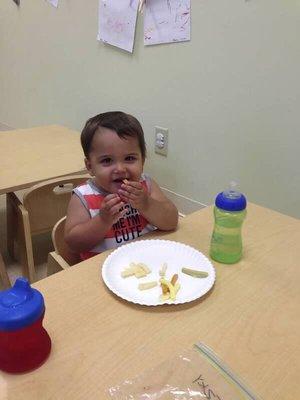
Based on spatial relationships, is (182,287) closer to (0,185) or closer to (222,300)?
(222,300)

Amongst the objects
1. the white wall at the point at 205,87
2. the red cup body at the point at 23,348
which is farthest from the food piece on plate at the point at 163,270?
the white wall at the point at 205,87

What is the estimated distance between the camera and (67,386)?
1.85 feet

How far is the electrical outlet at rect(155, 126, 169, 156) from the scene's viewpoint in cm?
220

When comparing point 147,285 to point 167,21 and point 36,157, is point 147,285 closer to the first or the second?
point 36,157

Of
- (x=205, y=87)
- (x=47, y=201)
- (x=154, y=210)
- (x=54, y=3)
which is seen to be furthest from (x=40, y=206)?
(x=54, y=3)

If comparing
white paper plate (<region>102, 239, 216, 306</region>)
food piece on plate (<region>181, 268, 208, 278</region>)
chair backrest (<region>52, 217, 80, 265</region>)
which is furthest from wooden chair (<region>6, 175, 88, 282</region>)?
food piece on plate (<region>181, 268, 208, 278</region>)

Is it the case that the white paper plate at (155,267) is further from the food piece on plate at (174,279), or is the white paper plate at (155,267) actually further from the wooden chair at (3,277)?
the wooden chair at (3,277)

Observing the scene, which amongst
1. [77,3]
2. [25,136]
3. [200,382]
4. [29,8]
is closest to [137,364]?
[200,382]

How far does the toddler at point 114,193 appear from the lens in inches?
40.0

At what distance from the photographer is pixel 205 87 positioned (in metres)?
1.91

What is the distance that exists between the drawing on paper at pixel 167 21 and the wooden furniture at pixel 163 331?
55.8 inches

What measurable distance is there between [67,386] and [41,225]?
1.18 m

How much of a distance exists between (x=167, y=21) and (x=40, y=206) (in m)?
1.15

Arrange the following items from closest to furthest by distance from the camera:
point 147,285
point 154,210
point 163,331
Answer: point 163,331
point 147,285
point 154,210
